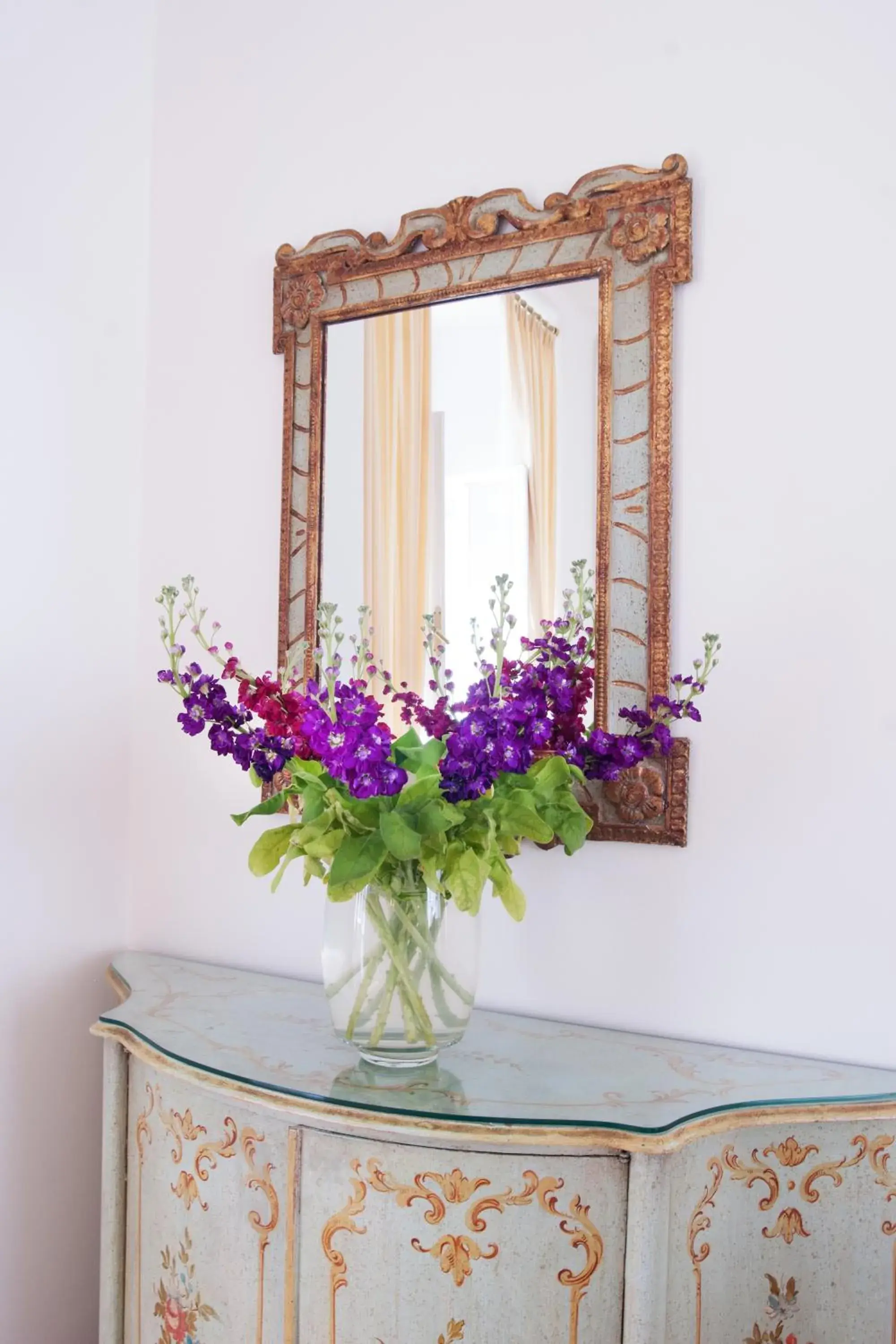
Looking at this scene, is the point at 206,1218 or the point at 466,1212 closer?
the point at 466,1212

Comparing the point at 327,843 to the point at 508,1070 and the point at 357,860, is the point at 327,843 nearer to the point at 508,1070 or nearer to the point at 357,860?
the point at 357,860

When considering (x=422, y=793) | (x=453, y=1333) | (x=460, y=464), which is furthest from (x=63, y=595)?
(x=453, y=1333)

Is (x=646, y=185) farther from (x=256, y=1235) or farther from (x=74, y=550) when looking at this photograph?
(x=256, y=1235)

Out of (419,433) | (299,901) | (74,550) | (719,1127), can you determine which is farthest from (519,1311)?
(74,550)

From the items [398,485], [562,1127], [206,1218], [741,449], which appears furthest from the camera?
[398,485]

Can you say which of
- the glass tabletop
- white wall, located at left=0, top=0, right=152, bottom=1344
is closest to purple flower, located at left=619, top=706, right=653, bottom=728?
the glass tabletop

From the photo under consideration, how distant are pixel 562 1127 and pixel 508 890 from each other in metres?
0.29

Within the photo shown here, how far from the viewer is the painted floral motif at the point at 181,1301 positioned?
56.7 inches

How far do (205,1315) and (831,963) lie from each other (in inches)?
37.6

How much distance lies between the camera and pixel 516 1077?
1344mm

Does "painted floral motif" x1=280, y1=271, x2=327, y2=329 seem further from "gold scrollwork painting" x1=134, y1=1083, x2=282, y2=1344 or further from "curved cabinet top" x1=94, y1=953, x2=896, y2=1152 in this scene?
"gold scrollwork painting" x1=134, y1=1083, x2=282, y2=1344

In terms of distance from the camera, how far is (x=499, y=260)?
1717 millimetres

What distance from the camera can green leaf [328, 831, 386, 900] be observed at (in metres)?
1.28

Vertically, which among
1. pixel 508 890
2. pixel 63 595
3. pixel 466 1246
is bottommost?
pixel 466 1246
